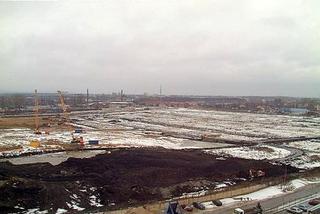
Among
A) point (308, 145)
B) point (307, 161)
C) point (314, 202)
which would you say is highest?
point (314, 202)

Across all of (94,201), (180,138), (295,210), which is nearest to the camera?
(295,210)

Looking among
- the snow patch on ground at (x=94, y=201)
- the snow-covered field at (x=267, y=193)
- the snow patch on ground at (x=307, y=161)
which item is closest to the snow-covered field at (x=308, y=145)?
the snow patch on ground at (x=307, y=161)

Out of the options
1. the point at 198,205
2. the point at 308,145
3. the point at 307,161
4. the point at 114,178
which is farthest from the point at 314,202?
the point at 308,145

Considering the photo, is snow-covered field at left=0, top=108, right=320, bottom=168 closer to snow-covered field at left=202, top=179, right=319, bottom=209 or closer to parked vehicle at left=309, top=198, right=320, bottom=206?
snow-covered field at left=202, top=179, right=319, bottom=209

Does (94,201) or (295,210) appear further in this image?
(94,201)

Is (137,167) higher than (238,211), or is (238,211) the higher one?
(238,211)

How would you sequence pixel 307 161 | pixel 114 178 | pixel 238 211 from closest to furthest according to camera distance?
pixel 238 211 → pixel 114 178 → pixel 307 161

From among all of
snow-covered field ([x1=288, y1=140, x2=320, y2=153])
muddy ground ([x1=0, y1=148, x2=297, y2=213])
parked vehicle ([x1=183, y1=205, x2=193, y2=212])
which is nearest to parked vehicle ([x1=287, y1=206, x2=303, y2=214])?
parked vehicle ([x1=183, y1=205, x2=193, y2=212])

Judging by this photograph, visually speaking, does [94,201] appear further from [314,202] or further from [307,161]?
[307,161]
